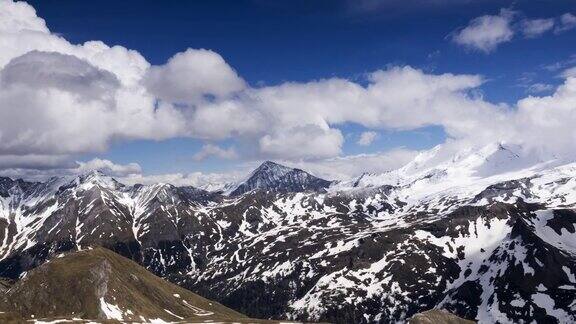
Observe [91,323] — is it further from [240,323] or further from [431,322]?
[431,322]

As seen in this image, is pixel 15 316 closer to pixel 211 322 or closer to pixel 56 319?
pixel 56 319

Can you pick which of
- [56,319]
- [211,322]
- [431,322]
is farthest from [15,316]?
[431,322]

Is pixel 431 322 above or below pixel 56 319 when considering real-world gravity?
below

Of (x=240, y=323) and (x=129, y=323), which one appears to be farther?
(x=240, y=323)

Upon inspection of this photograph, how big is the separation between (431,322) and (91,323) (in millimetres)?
118934

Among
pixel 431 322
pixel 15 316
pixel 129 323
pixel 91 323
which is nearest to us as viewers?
pixel 15 316

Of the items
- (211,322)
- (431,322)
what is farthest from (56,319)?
(431,322)

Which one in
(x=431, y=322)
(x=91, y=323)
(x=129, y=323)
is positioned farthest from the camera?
(x=431, y=322)

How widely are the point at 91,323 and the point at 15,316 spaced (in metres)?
22.7

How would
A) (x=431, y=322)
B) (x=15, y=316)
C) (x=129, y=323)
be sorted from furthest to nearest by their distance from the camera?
(x=431, y=322) → (x=129, y=323) → (x=15, y=316)

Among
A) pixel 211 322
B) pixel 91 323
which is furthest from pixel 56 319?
pixel 211 322

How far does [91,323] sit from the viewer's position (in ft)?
561

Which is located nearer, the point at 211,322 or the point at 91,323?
the point at 91,323

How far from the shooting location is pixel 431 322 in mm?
197875
